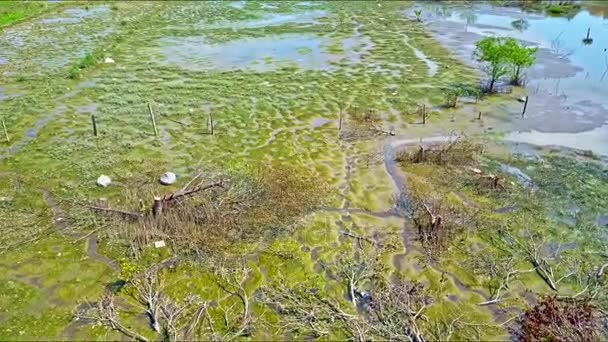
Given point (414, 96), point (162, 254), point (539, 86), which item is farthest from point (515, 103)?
point (162, 254)

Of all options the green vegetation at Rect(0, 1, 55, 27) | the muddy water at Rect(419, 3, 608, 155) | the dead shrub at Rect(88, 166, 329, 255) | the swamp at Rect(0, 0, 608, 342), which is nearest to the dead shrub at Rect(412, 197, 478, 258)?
the swamp at Rect(0, 0, 608, 342)

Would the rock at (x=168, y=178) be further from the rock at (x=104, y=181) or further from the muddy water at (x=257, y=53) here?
the muddy water at (x=257, y=53)

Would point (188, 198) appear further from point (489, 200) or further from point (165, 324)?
point (489, 200)

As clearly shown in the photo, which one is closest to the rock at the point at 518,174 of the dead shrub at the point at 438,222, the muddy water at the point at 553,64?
the muddy water at the point at 553,64

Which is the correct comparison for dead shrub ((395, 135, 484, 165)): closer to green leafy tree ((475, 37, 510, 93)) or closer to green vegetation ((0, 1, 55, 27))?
green leafy tree ((475, 37, 510, 93))

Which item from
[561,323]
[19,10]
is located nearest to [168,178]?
[561,323]

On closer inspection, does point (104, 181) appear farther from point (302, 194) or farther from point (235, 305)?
point (235, 305)
